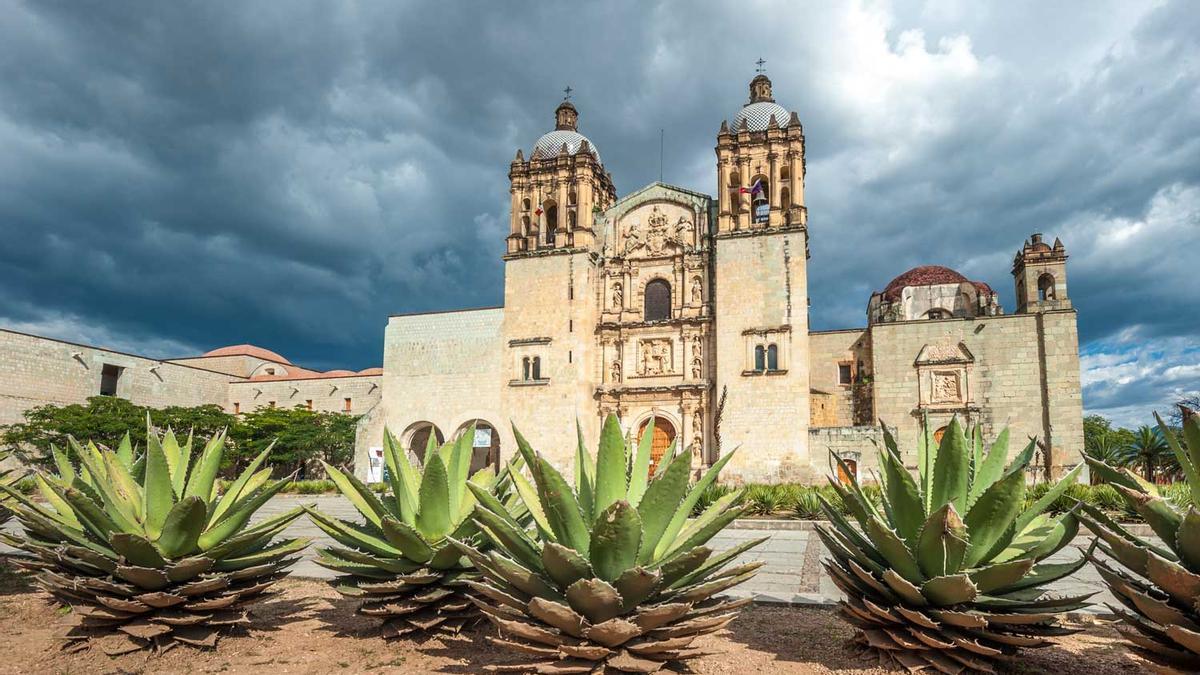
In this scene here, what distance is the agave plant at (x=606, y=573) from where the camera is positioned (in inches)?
100

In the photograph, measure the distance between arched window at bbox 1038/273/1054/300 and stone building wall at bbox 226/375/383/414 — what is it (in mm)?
23952

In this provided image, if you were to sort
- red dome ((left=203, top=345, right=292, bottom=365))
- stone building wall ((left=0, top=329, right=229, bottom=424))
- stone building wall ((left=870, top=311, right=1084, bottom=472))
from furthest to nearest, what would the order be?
red dome ((left=203, top=345, right=292, bottom=365)) → stone building wall ((left=0, top=329, right=229, bottom=424)) → stone building wall ((left=870, top=311, right=1084, bottom=472))

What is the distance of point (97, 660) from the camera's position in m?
3.36

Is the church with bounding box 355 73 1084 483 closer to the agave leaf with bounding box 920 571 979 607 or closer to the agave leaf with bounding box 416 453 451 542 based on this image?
the agave leaf with bounding box 416 453 451 542

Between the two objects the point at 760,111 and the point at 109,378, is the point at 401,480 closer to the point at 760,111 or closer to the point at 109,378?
the point at 760,111

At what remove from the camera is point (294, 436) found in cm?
2625

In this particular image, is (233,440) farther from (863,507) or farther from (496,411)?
(863,507)

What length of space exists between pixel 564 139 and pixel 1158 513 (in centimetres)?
2728

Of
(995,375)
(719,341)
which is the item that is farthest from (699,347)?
(995,375)

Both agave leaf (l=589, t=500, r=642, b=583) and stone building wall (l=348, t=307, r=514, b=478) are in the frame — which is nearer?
agave leaf (l=589, t=500, r=642, b=583)

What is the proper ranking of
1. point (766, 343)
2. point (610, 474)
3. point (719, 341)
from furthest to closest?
point (719, 341) → point (766, 343) → point (610, 474)

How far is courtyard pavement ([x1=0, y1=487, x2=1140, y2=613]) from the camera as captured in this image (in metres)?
5.30

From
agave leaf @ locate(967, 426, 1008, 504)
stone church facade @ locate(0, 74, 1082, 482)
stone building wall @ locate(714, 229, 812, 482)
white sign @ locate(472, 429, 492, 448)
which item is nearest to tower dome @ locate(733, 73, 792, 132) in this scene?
stone church facade @ locate(0, 74, 1082, 482)

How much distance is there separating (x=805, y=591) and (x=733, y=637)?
6.66ft
